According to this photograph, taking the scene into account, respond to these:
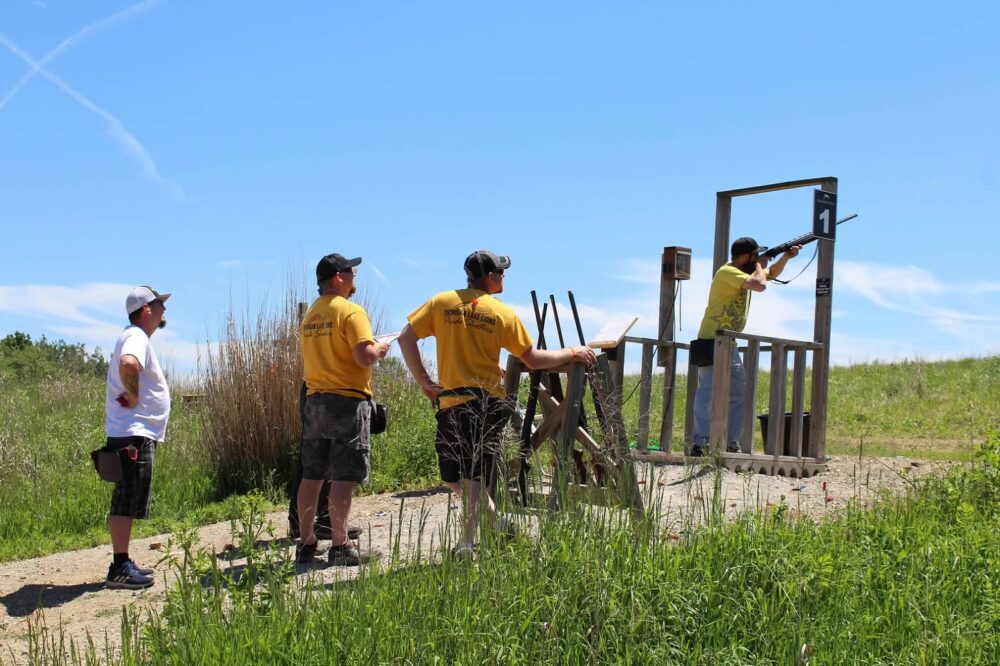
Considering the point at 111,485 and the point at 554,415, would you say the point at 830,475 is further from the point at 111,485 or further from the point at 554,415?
the point at 111,485

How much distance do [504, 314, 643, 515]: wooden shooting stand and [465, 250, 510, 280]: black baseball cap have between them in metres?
0.90

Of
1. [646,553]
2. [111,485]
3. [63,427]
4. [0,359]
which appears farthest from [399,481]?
[0,359]

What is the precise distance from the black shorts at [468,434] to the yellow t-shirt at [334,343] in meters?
0.80

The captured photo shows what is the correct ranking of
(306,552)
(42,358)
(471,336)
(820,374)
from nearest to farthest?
(471,336)
(306,552)
(820,374)
(42,358)

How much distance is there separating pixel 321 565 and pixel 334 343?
4.46 feet

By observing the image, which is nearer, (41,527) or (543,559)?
(543,559)

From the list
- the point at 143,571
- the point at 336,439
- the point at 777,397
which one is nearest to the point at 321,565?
the point at 336,439

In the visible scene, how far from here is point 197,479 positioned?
32.4 ft

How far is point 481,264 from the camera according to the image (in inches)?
219

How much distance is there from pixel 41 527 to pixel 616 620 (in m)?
6.58

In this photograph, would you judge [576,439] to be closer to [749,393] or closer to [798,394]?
[749,393]

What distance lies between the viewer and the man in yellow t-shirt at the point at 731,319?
9.15 metres

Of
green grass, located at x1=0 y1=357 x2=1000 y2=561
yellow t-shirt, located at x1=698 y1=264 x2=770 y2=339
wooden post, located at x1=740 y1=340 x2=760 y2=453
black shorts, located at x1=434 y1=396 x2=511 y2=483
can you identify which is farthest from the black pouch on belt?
wooden post, located at x1=740 y1=340 x2=760 y2=453

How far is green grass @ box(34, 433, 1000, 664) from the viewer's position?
4102 mm
